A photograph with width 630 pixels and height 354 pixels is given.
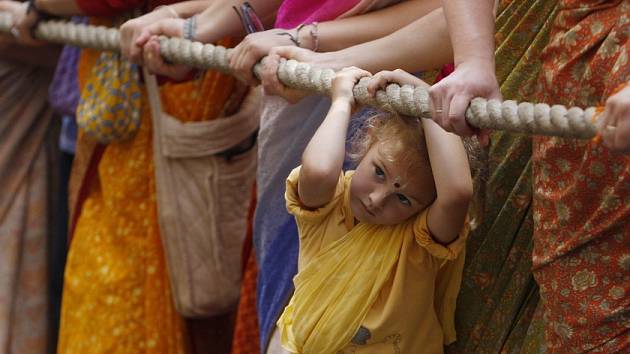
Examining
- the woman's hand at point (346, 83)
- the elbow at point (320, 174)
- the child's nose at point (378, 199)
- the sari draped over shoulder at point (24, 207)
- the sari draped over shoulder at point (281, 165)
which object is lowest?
the sari draped over shoulder at point (24, 207)

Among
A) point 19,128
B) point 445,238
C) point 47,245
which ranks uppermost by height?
point 445,238

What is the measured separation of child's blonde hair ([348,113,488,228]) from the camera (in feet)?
5.23

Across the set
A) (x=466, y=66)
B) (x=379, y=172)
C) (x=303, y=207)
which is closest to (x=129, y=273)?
(x=303, y=207)

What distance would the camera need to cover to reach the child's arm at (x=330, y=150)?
62.7 inches

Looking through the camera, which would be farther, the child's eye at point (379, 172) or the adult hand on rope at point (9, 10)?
the adult hand on rope at point (9, 10)

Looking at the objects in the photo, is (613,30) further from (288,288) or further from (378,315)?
(288,288)

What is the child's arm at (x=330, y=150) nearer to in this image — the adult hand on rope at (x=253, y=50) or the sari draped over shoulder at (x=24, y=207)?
the adult hand on rope at (x=253, y=50)

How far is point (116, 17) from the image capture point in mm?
2396

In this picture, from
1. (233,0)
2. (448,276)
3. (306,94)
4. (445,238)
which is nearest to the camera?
(445,238)

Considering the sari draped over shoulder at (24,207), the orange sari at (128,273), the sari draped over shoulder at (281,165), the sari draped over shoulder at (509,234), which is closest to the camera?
the sari draped over shoulder at (509,234)

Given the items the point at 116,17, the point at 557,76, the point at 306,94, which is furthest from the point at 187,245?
the point at 557,76

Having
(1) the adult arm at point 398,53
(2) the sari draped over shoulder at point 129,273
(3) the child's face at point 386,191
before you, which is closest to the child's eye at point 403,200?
(3) the child's face at point 386,191

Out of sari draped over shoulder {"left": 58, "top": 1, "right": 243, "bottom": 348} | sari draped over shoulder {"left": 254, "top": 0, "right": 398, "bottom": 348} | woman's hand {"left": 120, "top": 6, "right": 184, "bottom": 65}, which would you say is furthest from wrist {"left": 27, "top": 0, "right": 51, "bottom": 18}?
sari draped over shoulder {"left": 254, "top": 0, "right": 398, "bottom": 348}

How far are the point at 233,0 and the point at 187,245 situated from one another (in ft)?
1.54
